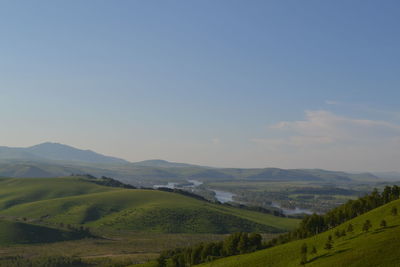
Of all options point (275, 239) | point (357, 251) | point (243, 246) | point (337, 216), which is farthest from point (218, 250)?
point (357, 251)

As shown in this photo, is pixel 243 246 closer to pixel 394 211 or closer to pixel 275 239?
pixel 275 239

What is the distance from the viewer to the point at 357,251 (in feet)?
182

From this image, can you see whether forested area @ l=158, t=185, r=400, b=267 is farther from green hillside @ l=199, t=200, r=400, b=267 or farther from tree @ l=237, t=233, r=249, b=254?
green hillside @ l=199, t=200, r=400, b=267

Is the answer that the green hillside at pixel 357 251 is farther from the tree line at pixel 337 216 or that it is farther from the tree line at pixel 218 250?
the tree line at pixel 337 216

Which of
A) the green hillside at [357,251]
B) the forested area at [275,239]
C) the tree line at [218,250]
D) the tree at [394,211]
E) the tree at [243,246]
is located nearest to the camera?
the green hillside at [357,251]

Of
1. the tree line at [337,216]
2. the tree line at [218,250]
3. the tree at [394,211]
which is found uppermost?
the tree at [394,211]

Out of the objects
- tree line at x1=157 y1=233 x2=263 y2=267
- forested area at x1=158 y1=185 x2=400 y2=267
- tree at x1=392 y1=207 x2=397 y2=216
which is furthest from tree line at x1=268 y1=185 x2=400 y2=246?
tree at x1=392 y1=207 x2=397 y2=216

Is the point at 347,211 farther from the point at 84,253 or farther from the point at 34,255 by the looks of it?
the point at 34,255

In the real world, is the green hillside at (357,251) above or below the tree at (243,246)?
above

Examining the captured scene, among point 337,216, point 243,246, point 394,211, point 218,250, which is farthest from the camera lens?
point 337,216

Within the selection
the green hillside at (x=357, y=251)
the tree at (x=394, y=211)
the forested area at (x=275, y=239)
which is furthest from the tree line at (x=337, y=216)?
the tree at (x=394, y=211)

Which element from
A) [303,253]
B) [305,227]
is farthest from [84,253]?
[303,253]

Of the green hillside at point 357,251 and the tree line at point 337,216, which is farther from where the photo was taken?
the tree line at point 337,216

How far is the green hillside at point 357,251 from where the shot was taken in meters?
51.3
